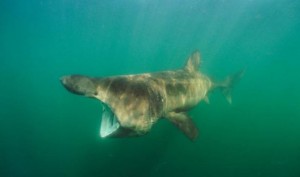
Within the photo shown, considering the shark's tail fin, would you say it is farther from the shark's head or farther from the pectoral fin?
the shark's head

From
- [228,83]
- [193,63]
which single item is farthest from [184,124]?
[228,83]

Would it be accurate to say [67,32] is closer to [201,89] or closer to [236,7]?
[236,7]

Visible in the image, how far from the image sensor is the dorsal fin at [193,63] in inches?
411

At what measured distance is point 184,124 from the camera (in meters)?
7.29

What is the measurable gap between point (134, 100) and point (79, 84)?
1095 millimetres

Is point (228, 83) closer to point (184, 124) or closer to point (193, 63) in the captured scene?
point (193, 63)

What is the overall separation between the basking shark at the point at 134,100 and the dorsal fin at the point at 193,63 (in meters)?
2.50

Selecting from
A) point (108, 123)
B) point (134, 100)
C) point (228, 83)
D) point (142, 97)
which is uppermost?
point (228, 83)

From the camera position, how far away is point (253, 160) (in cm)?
1491

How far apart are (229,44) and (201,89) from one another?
78991mm

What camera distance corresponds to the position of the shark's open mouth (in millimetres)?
5523

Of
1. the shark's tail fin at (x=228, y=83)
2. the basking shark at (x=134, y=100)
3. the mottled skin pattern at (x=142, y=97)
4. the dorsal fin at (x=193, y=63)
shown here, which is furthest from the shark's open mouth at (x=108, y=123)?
the shark's tail fin at (x=228, y=83)

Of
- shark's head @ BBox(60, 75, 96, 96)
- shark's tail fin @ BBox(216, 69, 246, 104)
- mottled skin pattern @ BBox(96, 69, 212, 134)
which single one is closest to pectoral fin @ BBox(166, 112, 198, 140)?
mottled skin pattern @ BBox(96, 69, 212, 134)

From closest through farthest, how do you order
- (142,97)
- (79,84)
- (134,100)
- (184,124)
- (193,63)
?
(79,84)
(134,100)
(142,97)
(184,124)
(193,63)
